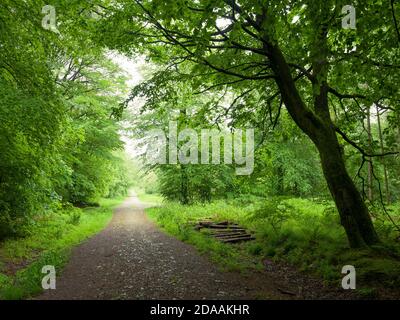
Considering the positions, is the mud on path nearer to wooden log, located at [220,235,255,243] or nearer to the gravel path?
the gravel path

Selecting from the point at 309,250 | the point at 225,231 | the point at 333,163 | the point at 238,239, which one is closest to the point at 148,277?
the point at 309,250

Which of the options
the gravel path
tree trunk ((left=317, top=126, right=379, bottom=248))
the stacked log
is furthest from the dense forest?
the gravel path

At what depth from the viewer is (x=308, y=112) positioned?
8.53 metres

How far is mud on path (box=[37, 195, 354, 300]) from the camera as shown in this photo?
22.4ft

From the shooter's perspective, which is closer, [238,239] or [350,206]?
[350,206]

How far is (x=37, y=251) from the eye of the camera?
1141 cm

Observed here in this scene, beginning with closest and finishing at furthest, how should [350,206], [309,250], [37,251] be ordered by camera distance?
[350,206] < [309,250] < [37,251]

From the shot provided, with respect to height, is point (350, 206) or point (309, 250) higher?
point (350, 206)

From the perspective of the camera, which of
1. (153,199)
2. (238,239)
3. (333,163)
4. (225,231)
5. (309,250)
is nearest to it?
(333,163)

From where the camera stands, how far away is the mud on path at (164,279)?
268 inches

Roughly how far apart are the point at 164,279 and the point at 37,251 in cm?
590

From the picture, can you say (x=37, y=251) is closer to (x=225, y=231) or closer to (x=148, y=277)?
(x=148, y=277)

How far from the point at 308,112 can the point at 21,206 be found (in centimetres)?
1002
